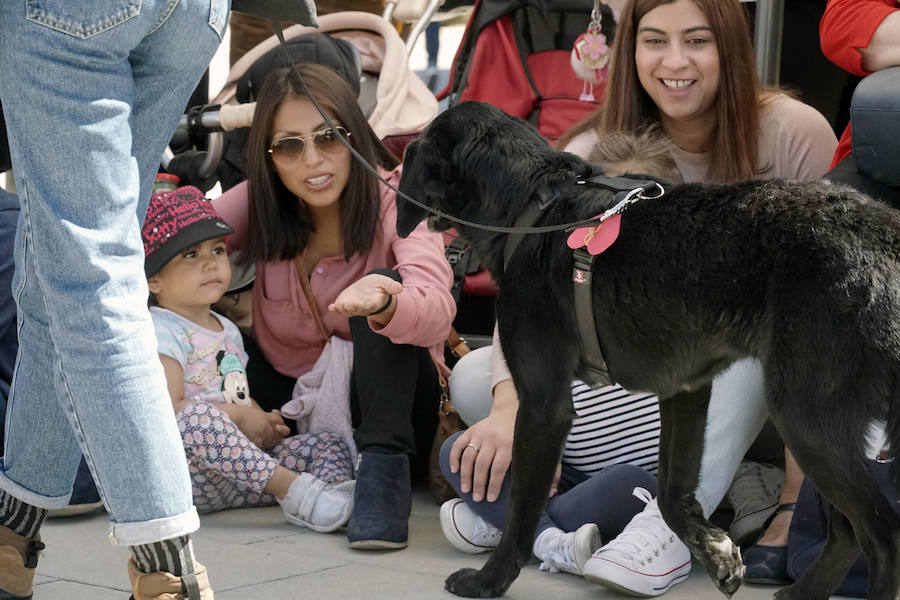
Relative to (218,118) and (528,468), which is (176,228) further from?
(528,468)

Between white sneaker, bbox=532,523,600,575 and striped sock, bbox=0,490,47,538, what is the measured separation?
43.9 inches

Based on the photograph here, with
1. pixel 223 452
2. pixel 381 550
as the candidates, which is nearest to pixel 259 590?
pixel 381 550

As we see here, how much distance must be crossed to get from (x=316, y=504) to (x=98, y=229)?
1497 mm

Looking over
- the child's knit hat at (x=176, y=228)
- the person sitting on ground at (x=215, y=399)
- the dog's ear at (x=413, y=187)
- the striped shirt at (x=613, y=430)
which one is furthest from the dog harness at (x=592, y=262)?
the child's knit hat at (x=176, y=228)

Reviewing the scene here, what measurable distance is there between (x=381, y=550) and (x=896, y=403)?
1438 millimetres

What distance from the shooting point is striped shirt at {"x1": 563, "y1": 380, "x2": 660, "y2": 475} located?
2.82 metres

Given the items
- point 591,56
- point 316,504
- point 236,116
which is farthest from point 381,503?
point 591,56

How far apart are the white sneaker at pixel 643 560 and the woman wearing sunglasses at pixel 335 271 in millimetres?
693

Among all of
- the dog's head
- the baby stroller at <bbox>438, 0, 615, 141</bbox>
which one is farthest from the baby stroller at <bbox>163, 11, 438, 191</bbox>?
the dog's head

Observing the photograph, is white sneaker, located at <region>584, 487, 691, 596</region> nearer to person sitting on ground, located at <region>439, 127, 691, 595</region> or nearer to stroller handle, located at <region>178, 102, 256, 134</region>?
person sitting on ground, located at <region>439, 127, 691, 595</region>

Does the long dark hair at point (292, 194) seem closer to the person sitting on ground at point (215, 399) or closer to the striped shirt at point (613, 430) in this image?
the person sitting on ground at point (215, 399)

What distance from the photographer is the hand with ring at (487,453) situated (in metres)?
2.68

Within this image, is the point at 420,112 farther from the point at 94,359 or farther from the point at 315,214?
the point at 94,359

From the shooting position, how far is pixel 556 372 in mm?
2285
